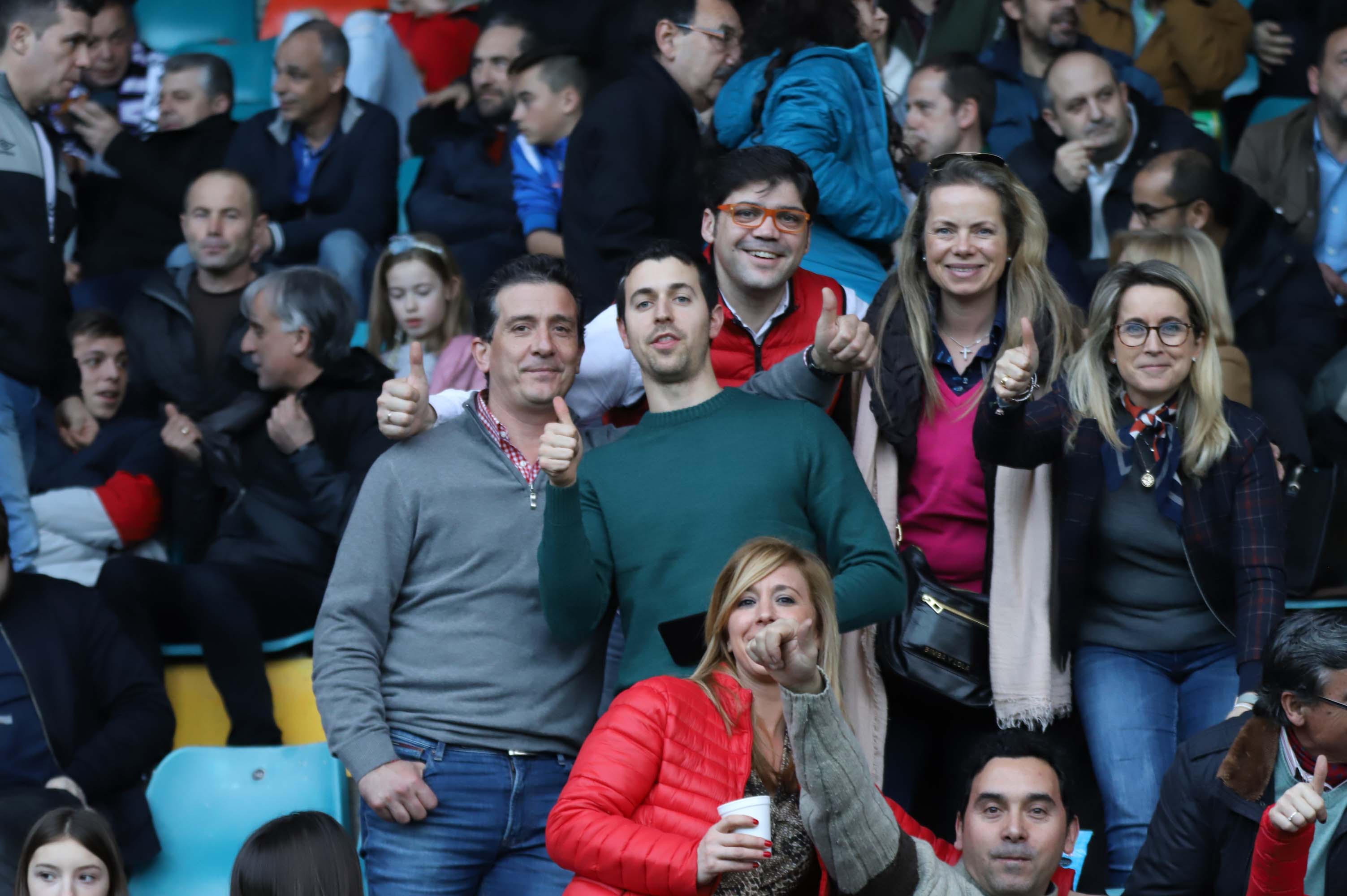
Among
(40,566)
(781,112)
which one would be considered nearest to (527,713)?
(781,112)

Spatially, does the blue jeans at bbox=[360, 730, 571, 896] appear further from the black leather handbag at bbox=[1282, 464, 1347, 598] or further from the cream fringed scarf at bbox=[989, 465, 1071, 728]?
the black leather handbag at bbox=[1282, 464, 1347, 598]

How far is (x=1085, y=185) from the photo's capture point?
585cm

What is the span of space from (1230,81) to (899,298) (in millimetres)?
3871

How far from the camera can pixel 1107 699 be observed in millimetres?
3787

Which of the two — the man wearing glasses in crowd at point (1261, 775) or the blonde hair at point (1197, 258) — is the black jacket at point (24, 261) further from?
the man wearing glasses in crowd at point (1261, 775)

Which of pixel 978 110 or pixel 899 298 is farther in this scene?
pixel 978 110

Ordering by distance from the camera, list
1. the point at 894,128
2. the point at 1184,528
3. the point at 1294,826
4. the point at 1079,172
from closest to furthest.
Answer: the point at 1294,826
the point at 1184,528
the point at 894,128
the point at 1079,172

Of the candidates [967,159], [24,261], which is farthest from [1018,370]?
[24,261]

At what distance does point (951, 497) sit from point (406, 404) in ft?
4.15

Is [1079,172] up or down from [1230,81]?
down

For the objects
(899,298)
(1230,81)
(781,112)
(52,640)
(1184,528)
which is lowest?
(52,640)

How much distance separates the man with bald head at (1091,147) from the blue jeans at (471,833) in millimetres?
3217

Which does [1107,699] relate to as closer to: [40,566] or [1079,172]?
[1079,172]

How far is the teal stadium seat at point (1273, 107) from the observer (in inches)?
278
